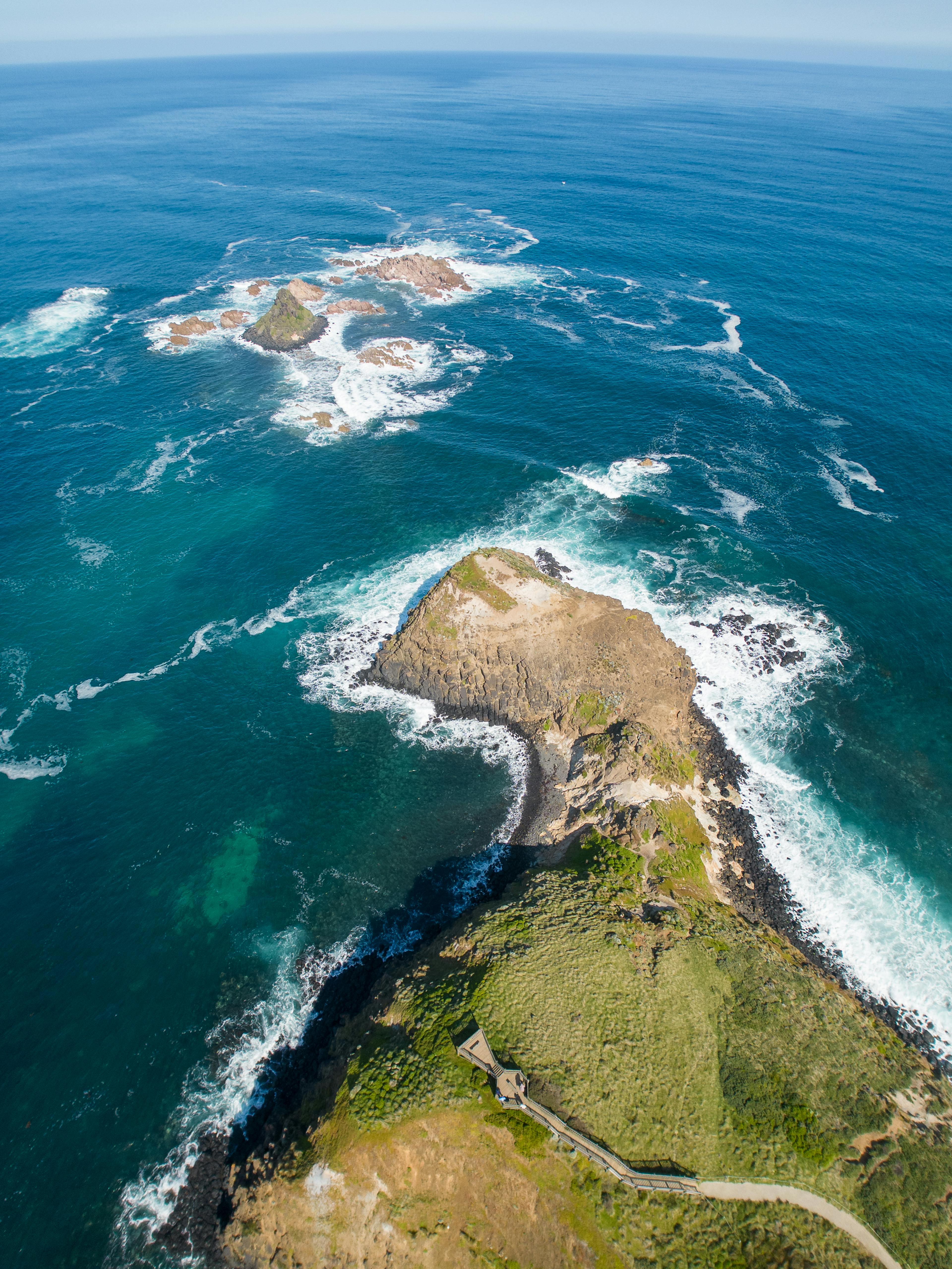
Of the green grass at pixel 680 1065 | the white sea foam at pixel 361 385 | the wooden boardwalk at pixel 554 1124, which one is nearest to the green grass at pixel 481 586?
the green grass at pixel 680 1065

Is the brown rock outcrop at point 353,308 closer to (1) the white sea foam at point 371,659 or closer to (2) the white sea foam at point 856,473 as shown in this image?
(1) the white sea foam at point 371,659

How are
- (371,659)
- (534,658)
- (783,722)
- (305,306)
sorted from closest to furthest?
(534,658) → (783,722) → (371,659) → (305,306)

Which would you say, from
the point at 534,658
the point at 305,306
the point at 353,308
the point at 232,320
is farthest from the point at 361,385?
the point at 534,658

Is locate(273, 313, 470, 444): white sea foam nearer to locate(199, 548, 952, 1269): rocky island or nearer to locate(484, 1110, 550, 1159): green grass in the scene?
locate(199, 548, 952, 1269): rocky island

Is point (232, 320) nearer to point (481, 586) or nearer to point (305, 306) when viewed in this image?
point (305, 306)

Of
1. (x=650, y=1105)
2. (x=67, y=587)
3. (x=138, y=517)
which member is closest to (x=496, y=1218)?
(x=650, y=1105)

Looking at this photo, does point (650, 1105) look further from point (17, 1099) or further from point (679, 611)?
point (679, 611)

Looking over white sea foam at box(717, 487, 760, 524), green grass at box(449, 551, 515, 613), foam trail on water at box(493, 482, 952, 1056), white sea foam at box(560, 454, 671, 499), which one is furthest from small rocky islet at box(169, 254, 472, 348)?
green grass at box(449, 551, 515, 613)
